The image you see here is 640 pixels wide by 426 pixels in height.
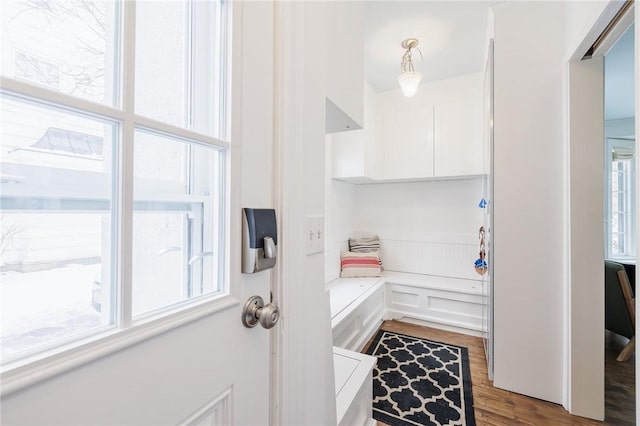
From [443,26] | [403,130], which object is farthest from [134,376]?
[403,130]

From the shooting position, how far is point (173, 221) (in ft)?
1.55

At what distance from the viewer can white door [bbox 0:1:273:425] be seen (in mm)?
308

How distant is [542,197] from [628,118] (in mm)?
3187

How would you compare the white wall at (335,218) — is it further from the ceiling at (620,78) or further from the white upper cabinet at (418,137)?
the ceiling at (620,78)

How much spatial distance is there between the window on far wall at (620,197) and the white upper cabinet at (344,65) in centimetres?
400

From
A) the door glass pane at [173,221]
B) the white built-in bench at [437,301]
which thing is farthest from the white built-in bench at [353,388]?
the white built-in bench at [437,301]

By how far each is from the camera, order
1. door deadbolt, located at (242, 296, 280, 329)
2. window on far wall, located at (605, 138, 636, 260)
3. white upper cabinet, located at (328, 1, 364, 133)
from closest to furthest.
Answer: door deadbolt, located at (242, 296, 280, 329) → white upper cabinet, located at (328, 1, 364, 133) → window on far wall, located at (605, 138, 636, 260)

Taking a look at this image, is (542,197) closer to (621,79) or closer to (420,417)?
(420,417)

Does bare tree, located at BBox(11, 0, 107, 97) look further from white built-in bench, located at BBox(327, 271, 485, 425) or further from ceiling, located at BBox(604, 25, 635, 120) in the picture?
ceiling, located at BBox(604, 25, 635, 120)

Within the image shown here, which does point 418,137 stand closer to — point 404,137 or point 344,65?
point 404,137

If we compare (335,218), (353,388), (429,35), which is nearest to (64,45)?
(353,388)

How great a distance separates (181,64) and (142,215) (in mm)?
290

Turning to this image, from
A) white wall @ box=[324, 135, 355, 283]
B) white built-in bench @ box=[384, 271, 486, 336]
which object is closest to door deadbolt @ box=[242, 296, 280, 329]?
white wall @ box=[324, 135, 355, 283]

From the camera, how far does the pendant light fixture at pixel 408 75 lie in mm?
1970
